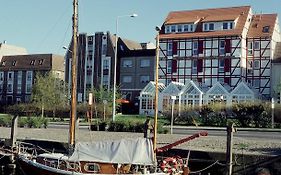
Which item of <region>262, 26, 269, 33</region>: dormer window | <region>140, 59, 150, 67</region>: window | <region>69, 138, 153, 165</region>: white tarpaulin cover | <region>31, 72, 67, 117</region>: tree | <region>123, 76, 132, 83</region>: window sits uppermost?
<region>262, 26, 269, 33</region>: dormer window

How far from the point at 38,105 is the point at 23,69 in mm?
31120

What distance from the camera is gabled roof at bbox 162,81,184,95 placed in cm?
6994

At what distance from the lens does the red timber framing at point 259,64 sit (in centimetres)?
6875

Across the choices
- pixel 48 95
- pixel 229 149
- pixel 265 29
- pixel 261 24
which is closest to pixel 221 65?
pixel 265 29

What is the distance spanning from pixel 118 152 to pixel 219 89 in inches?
1903

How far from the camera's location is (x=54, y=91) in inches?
2800

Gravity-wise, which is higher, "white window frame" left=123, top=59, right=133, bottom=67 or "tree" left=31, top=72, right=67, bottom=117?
"white window frame" left=123, top=59, right=133, bottom=67

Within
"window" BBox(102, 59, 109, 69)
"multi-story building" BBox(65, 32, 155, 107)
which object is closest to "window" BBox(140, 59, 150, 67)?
"multi-story building" BBox(65, 32, 155, 107)

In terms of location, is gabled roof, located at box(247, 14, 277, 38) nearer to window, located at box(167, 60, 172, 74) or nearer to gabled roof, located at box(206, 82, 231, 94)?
gabled roof, located at box(206, 82, 231, 94)

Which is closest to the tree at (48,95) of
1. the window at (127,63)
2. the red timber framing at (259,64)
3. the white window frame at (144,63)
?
the window at (127,63)

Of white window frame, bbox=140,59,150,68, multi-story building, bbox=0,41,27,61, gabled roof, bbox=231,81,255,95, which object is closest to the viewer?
gabled roof, bbox=231,81,255,95

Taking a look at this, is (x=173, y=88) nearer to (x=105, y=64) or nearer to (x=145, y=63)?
(x=145, y=63)

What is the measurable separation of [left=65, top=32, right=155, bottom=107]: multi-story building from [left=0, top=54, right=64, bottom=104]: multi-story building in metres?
9.99

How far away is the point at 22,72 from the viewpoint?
317ft
